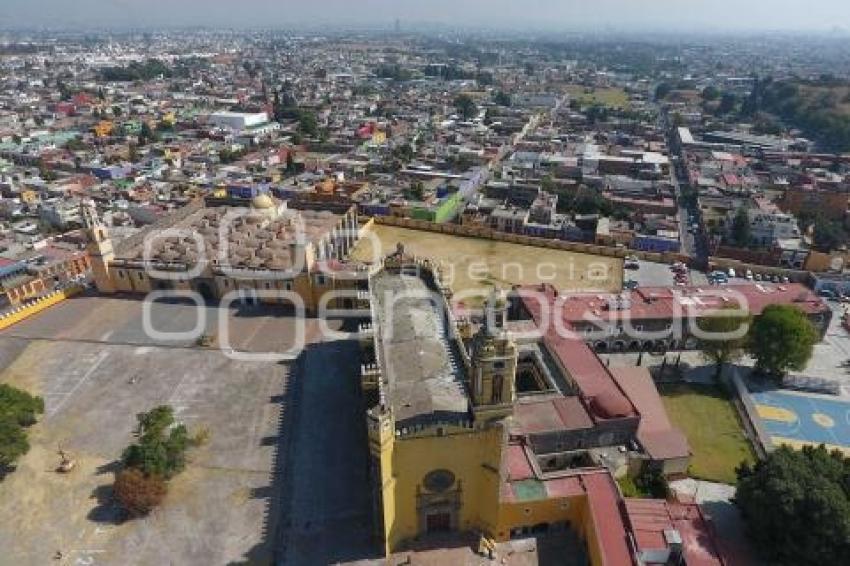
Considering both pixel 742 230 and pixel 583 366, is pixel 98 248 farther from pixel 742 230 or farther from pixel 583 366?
pixel 742 230

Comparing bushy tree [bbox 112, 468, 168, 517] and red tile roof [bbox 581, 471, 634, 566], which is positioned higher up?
red tile roof [bbox 581, 471, 634, 566]

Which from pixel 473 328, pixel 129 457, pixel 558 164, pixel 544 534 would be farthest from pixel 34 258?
pixel 558 164

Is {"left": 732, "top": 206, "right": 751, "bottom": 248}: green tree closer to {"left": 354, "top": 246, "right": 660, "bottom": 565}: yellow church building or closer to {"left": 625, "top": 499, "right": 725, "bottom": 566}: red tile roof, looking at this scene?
{"left": 354, "top": 246, "right": 660, "bottom": 565}: yellow church building

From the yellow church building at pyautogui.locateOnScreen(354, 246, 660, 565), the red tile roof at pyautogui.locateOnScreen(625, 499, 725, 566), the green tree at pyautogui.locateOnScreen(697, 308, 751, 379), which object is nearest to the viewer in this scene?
the yellow church building at pyautogui.locateOnScreen(354, 246, 660, 565)

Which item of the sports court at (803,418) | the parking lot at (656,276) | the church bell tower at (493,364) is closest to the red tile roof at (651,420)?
the sports court at (803,418)

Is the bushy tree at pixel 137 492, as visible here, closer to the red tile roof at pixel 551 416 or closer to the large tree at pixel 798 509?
the red tile roof at pixel 551 416

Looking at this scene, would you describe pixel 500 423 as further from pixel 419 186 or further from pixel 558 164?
pixel 558 164

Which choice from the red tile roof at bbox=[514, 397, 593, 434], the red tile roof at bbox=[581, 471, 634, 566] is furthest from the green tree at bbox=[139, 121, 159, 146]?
the red tile roof at bbox=[581, 471, 634, 566]

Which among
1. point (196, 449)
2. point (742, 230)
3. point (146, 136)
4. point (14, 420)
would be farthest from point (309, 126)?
point (196, 449)

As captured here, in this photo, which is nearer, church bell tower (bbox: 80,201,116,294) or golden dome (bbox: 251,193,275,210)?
church bell tower (bbox: 80,201,116,294)
